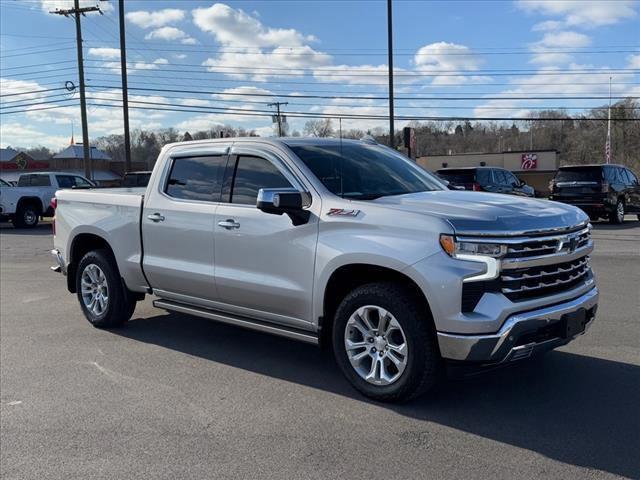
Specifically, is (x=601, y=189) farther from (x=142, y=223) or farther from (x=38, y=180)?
(x=38, y=180)

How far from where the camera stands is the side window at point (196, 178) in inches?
214

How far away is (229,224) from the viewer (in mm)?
5074

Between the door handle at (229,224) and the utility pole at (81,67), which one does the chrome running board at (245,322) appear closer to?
the door handle at (229,224)

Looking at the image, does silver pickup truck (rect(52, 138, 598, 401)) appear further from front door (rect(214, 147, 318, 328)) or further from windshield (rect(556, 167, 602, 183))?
windshield (rect(556, 167, 602, 183))

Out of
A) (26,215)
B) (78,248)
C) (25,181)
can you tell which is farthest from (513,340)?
(25,181)

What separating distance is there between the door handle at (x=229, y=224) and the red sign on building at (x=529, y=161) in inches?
2366

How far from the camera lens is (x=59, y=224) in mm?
7000

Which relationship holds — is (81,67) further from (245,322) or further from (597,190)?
(245,322)

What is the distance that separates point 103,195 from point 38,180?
17.3 metres

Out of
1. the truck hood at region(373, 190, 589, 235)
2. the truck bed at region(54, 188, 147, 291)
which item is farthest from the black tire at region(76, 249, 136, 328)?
the truck hood at region(373, 190, 589, 235)

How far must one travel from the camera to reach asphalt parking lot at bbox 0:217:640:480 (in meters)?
3.43

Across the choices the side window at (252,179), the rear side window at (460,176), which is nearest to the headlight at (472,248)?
the side window at (252,179)

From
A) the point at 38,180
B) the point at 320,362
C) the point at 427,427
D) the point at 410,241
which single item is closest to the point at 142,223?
the point at 320,362

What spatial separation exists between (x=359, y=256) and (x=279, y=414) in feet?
4.07
